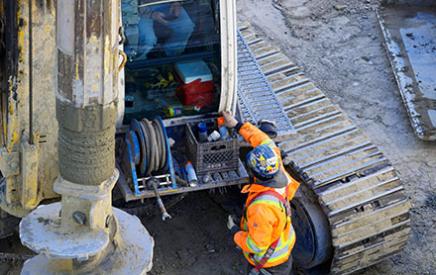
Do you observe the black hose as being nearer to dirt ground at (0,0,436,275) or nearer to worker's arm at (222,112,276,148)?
worker's arm at (222,112,276,148)

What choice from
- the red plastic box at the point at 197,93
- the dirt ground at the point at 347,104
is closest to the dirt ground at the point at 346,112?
the dirt ground at the point at 347,104

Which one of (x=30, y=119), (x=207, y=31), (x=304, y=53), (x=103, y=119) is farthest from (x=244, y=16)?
(x=103, y=119)

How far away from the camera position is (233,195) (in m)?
8.51

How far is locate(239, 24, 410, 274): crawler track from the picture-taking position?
7406mm

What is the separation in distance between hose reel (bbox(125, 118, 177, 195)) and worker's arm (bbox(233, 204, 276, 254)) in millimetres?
756

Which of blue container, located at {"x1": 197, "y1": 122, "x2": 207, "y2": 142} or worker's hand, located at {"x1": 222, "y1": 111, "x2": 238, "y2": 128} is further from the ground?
worker's hand, located at {"x1": 222, "y1": 111, "x2": 238, "y2": 128}

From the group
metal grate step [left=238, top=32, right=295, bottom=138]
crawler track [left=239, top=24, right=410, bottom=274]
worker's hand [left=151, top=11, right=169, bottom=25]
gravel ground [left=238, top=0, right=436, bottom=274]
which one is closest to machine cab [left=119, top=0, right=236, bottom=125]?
worker's hand [left=151, top=11, right=169, bottom=25]

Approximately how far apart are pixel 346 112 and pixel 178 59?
3.25 meters

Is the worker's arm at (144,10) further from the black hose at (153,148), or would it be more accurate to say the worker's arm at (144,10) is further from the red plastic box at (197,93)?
the black hose at (153,148)

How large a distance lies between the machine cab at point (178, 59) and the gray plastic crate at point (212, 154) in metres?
0.30

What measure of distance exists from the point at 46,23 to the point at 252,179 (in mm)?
2569

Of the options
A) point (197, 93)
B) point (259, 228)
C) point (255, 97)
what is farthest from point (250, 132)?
point (255, 97)

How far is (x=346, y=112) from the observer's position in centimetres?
1033

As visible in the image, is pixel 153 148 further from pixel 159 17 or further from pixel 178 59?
pixel 159 17
